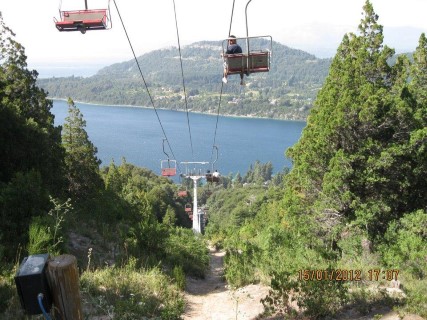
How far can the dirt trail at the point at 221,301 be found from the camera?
196 inches

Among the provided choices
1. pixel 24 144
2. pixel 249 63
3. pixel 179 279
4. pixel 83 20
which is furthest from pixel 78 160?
pixel 179 279

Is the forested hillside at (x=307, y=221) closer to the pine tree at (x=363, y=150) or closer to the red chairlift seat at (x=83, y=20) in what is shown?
the pine tree at (x=363, y=150)

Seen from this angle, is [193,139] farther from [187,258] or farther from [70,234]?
[70,234]

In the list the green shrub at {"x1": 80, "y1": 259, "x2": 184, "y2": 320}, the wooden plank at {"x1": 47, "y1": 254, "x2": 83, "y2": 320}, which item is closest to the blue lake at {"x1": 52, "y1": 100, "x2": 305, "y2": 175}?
the green shrub at {"x1": 80, "y1": 259, "x2": 184, "y2": 320}

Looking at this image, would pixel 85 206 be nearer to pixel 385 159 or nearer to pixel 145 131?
pixel 385 159

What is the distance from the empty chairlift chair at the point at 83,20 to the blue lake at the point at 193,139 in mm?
69261

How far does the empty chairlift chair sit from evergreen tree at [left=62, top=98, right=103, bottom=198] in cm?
1102

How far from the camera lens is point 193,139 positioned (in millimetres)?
111750

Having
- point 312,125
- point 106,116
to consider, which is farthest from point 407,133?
point 106,116

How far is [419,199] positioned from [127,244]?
708 centimetres

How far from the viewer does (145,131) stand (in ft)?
415

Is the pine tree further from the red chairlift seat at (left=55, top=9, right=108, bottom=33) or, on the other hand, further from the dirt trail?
the red chairlift seat at (left=55, top=9, right=108, bottom=33)

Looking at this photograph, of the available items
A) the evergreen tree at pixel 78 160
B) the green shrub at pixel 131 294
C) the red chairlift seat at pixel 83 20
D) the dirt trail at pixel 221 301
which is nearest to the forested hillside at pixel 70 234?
the green shrub at pixel 131 294
